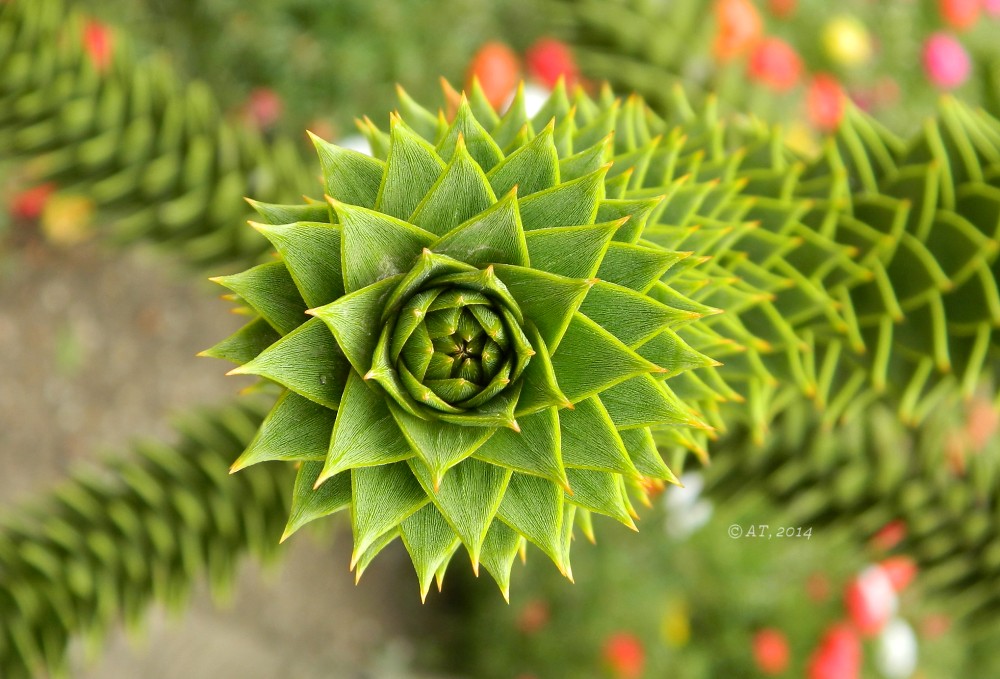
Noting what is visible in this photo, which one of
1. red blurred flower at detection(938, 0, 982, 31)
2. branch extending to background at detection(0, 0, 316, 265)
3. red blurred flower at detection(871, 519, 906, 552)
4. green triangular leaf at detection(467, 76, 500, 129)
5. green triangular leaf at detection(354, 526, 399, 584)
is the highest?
red blurred flower at detection(938, 0, 982, 31)

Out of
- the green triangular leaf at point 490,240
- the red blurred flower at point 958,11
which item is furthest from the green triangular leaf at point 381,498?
the red blurred flower at point 958,11

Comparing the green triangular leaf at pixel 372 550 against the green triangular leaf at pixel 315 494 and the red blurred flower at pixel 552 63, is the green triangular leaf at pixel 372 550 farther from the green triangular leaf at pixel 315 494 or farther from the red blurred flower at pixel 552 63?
the red blurred flower at pixel 552 63

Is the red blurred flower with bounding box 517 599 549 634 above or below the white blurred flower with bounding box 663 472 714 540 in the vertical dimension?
below

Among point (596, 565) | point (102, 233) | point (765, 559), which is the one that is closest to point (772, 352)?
point (596, 565)

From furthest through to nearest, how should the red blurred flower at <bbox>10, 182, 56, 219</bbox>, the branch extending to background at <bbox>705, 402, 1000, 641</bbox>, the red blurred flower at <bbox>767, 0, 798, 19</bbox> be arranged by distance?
1. the red blurred flower at <bbox>767, 0, 798, 19</bbox>
2. the red blurred flower at <bbox>10, 182, 56, 219</bbox>
3. the branch extending to background at <bbox>705, 402, 1000, 641</bbox>

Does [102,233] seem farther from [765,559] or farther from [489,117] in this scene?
[765,559]

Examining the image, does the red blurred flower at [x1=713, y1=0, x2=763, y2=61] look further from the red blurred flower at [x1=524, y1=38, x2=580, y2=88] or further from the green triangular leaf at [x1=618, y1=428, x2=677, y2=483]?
the green triangular leaf at [x1=618, y1=428, x2=677, y2=483]

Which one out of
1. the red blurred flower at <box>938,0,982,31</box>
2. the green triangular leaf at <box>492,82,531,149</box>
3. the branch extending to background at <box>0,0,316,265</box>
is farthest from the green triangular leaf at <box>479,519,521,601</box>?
the red blurred flower at <box>938,0,982,31</box>
